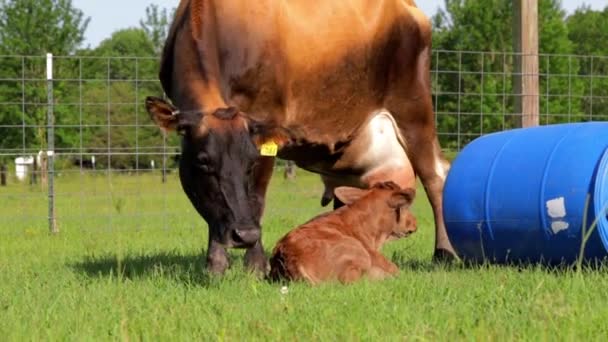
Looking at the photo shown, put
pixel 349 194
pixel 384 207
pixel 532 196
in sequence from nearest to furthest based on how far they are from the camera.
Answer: pixel 532 196
pixel 384 207
pixel 349 194

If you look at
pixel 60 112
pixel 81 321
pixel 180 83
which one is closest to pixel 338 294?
pixel 81 321

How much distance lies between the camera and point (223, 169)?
18.7 ft

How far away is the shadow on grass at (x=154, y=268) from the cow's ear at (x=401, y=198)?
1.31 metres

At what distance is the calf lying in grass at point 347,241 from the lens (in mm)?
5570

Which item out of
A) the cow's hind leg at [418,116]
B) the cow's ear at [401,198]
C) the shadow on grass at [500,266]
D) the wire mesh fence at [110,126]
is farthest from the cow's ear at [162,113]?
the cow's hind leg at [418,116]

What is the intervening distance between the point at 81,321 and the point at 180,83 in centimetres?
244

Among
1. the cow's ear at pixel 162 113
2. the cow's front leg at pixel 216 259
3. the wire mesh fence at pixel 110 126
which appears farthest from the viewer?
the wire mesh fence at pixel 110 126

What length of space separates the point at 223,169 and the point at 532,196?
1.82 metres

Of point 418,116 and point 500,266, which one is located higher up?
point 418,116

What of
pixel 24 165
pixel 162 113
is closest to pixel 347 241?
pixel 162 113

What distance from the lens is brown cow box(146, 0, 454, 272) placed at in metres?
5.80

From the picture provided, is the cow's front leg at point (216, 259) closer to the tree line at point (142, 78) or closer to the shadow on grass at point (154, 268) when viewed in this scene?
the shadow on grass at point (154, 268)

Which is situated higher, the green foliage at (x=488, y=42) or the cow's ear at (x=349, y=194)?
the green foliage at (x=488, y=42)

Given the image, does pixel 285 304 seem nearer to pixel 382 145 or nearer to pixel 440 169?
pixel 382 145
